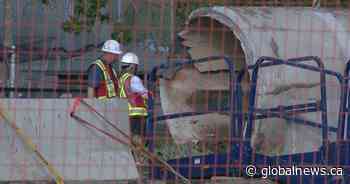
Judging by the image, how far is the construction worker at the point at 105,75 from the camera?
9.98 m

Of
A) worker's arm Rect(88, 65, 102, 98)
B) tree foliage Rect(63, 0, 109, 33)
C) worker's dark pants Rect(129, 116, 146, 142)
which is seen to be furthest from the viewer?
tree foliage Rect(63, 0, 109, 33)

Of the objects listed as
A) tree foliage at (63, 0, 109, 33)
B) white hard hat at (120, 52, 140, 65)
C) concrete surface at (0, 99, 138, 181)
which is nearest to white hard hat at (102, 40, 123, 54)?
white hard hat at (120, 52, 140, 65)

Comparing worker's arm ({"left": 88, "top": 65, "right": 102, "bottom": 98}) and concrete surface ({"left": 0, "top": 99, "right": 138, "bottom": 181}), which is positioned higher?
worker's arm ({"left": 88, "top": 65, "right": 102, "bottom": 98})

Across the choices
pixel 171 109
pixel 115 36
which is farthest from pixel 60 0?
pixel 171 109

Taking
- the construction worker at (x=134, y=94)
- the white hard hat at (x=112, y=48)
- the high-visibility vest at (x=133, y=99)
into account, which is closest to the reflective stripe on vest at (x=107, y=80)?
the white hard hat at (x=112, y=48)

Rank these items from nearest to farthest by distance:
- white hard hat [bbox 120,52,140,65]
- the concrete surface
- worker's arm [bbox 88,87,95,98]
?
the concrete surface, worker's arm [bbox 88,87,95,98], white hard hat [bbox 120,52,140,65]

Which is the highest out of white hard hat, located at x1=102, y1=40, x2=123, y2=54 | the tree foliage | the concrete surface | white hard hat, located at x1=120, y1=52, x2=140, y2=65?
the tree foliage

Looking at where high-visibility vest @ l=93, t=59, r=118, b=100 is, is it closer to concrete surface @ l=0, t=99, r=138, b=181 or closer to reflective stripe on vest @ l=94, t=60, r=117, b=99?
reflective stripe on vest @ l=94, t=60, r=117, b=99

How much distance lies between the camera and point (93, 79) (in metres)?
9.98

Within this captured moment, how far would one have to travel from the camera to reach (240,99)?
9000mm

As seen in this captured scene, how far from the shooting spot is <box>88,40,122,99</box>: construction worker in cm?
998

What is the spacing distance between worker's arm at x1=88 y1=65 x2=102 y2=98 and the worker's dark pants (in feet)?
2.05

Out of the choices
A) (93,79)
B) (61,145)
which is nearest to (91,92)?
(93,79)

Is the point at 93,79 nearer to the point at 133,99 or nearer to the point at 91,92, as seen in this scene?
the point at 91,92
